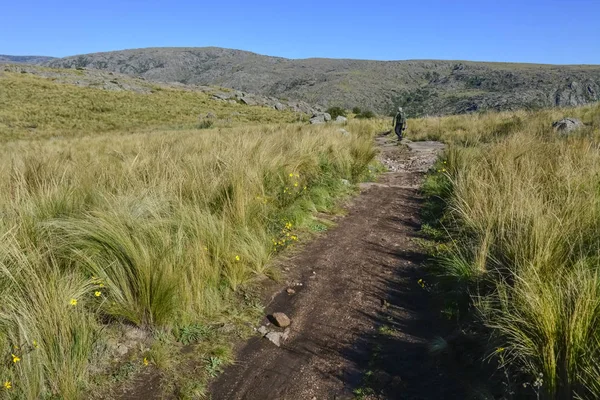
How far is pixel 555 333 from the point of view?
6.41ft

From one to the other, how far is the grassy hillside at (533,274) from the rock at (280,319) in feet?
3.85

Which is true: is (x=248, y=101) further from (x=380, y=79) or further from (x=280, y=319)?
(x=380, y=79)

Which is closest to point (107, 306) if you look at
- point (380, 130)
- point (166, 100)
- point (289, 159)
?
point (289, 159)

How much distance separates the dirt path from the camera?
7.32 ft

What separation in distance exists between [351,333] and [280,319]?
0.51 m

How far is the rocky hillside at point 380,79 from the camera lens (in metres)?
82.6

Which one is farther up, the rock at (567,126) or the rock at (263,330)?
the rock at (567,126)

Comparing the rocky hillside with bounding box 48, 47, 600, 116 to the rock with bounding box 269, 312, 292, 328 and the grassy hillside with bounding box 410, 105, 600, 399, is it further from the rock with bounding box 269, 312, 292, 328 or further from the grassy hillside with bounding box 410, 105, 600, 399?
the rock with bounding box 269, 312, 292, 328

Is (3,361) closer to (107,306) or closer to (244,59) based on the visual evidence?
(107,306)

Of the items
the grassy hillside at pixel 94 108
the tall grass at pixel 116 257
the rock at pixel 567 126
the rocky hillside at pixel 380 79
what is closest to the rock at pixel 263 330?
the tall grass at pixel 116 257

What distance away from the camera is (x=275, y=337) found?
8.84 ft

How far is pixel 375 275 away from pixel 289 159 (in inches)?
122

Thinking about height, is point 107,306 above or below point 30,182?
below

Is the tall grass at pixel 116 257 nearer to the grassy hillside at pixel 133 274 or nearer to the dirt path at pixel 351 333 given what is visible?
the grassy hillside at pixel 133 274
